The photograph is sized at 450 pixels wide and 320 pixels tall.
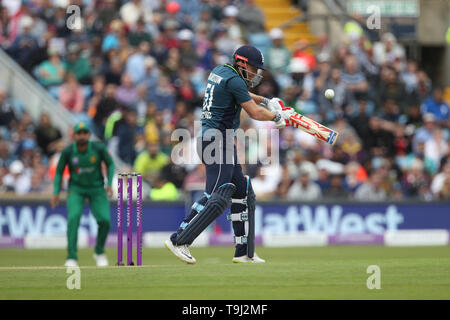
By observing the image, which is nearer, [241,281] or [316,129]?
[241,281]

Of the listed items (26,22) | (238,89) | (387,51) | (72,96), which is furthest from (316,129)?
(387,51)

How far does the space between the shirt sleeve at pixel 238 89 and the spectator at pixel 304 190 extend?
9.73 metres

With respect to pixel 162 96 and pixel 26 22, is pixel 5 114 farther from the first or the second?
pixel 162 96

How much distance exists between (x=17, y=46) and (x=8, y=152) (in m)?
2.83

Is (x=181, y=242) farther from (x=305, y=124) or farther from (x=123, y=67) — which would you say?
(x=123, y=67)

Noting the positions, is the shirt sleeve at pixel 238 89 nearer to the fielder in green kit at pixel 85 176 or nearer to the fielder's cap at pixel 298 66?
the fielder in green kit at pixel 85 176

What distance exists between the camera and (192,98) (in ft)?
71.0

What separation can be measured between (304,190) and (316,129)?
959 centimetres

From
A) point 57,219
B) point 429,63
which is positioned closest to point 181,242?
point 57,219

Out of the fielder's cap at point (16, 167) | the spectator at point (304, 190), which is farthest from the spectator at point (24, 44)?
the spectator at point (304, 190)

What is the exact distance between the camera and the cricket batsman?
35.4ft

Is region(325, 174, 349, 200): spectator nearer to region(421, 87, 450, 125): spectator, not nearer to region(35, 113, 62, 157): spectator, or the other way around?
region(421, 87, 450, 125): spectator

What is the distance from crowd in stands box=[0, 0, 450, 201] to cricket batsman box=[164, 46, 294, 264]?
9034 millimetres
